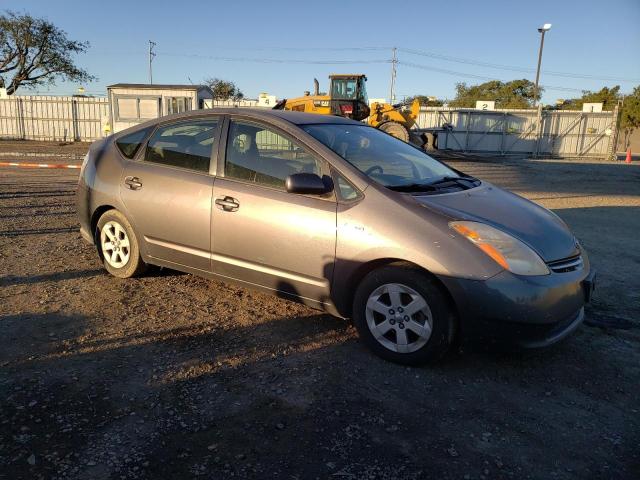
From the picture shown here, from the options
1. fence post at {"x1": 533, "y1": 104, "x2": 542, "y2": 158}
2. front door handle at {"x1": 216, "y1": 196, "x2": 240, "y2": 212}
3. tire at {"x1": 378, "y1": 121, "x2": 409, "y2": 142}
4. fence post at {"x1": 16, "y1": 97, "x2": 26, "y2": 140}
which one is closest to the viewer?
front door handle at {"x1": 216, "y1": 196, "x2": 240, "y2": 212}

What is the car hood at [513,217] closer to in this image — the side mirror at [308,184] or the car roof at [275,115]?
the side mirror at [308,184]

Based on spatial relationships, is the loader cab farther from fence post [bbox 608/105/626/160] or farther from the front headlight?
the front headlight

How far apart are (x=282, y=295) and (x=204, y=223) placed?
0.89m

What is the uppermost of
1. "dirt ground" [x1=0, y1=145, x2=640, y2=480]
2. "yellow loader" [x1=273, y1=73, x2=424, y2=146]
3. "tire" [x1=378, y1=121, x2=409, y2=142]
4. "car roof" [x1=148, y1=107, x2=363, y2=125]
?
"yellow loader" [x1=273, y1=73, x2=424, y2=146]

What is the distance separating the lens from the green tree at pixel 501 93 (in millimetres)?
66625

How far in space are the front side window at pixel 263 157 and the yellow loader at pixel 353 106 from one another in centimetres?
1775

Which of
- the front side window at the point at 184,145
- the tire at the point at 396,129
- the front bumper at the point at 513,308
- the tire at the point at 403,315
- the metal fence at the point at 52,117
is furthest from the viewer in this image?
the metal fence at the point at 52,117

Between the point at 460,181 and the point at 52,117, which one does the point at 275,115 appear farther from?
the point at 52,117

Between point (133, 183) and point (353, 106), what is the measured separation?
1817 centimetres

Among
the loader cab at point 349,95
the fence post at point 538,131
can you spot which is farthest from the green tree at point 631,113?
the loader cab at point 349,95

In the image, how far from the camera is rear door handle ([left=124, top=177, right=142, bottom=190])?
4.59 metres

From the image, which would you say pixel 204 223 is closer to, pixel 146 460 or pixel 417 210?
pixel 417 210

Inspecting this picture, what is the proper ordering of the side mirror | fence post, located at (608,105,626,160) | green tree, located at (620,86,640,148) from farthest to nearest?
green tree, located at (620,86,640,148)
fence post, located at (608,105,626,160)
the side mirror

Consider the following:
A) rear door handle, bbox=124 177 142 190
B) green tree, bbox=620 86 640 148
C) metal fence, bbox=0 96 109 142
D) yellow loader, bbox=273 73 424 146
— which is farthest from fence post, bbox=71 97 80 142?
green tree, bbox=620 86 640 148
